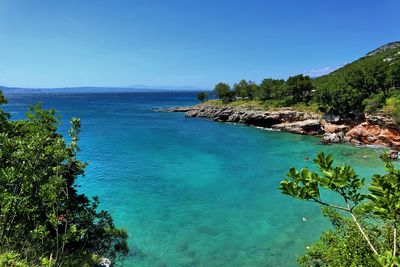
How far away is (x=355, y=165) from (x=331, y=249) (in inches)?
1474

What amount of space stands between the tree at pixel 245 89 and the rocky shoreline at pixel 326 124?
1757cm

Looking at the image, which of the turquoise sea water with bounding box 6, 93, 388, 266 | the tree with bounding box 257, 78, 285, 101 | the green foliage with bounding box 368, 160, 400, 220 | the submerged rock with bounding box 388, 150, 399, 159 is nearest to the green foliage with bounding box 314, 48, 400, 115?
the turquoise sea water with bounding box 6, 93, 388, 266

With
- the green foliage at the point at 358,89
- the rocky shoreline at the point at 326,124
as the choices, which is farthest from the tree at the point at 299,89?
the green foliage at the point at 358,89

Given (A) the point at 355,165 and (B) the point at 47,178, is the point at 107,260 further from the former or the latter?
(A) the point at 355,165

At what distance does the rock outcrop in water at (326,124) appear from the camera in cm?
5644

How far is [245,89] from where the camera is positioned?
120 m

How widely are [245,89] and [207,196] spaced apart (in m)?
91.0

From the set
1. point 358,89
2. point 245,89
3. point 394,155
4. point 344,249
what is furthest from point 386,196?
point 245,89

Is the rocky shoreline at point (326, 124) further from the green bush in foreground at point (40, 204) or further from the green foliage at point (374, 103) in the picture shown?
the green bush in foreground at point (40, 204)

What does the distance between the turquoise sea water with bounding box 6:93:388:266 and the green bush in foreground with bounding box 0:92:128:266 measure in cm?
572

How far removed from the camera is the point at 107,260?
1834 centimetres

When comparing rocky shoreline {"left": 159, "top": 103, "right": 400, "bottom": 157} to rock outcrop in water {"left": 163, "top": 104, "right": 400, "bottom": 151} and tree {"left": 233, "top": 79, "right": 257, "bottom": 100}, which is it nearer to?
rock outcrop in water {"left": 163, "top": 104, "right": 400, "bottom": 151}

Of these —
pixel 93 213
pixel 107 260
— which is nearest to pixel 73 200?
pixel 93 213

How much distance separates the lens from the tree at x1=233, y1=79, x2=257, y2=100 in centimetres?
11921
